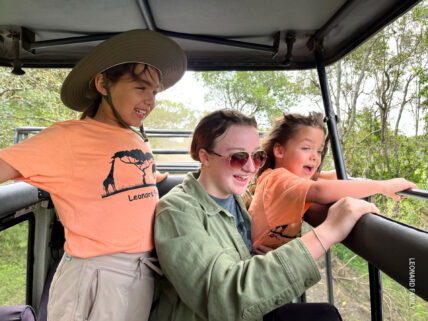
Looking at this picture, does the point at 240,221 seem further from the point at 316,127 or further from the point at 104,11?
the point at 104,11

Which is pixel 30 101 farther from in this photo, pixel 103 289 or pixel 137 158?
pixel 103 289

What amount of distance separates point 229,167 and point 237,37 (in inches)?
29.1

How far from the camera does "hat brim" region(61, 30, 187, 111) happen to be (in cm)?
152

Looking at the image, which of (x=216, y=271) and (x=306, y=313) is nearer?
(x=216, y=271)

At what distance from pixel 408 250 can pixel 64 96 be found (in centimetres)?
175

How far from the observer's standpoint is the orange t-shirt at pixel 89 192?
1.34m

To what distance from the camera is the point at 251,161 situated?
1.40m

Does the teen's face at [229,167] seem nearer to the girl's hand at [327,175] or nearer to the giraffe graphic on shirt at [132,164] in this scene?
the giraffe graphic on shirt at [132,164]

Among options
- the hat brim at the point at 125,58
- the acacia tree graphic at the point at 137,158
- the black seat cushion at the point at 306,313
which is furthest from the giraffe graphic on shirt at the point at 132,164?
the black seat cushion at the point at 306,313

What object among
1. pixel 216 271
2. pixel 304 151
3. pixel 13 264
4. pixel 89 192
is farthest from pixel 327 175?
pixel 13 264

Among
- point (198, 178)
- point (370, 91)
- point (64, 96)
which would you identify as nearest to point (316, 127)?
point (198, 178)

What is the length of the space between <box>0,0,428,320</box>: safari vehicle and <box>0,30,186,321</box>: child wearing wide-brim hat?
0.16m

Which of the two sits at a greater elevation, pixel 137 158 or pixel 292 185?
pixel 137 158

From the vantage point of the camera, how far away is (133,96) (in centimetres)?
162
